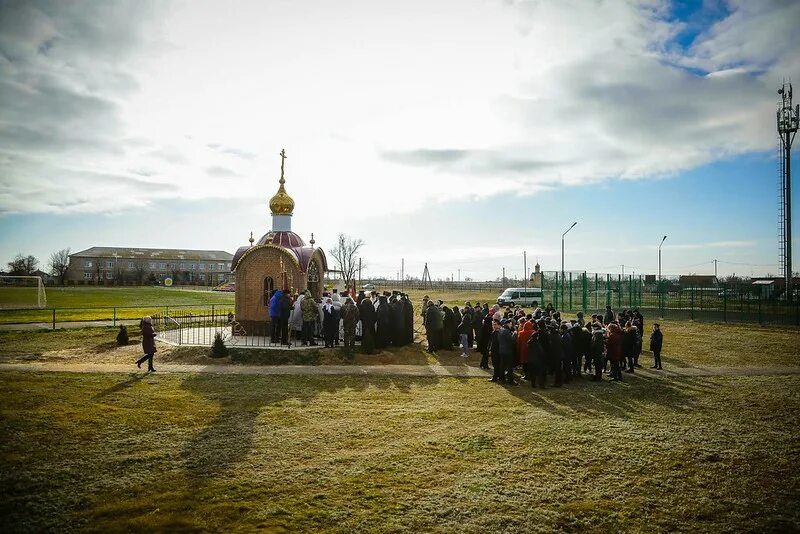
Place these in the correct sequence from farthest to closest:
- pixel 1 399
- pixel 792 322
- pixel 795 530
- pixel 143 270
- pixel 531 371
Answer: pixel 143 270 → pixel 792 322 → pixel 531 371 → pixel 1 399 → pixel 795 530

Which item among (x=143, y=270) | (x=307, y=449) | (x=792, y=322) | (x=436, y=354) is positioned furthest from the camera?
(x=143, y=270)

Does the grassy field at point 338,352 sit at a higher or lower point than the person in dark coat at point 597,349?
lower

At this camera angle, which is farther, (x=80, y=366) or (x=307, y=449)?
(x=80, y=366)

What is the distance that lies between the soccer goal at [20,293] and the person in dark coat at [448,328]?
112ft

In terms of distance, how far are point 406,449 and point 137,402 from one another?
603cm

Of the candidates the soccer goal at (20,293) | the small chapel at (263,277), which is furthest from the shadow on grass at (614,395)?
the soccer goal at (20,293)

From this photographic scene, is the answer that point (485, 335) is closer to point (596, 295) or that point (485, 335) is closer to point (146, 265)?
point (596, 295)

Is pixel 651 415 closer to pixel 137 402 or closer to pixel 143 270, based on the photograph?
pixel 137 402

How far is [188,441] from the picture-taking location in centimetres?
780

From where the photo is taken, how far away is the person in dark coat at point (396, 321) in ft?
55.4

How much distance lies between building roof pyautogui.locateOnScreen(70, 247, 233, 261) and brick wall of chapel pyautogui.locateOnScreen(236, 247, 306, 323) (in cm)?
9364

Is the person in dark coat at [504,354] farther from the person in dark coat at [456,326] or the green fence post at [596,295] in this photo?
the green fence post at [596,295]

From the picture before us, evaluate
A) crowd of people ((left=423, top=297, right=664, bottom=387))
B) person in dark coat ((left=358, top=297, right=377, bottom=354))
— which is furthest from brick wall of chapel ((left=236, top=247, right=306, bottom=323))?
crowd of people ((left=423, top=297, right=664, bottom=387))

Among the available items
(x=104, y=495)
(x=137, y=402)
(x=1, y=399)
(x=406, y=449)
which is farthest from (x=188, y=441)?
(x=1, y=399)
